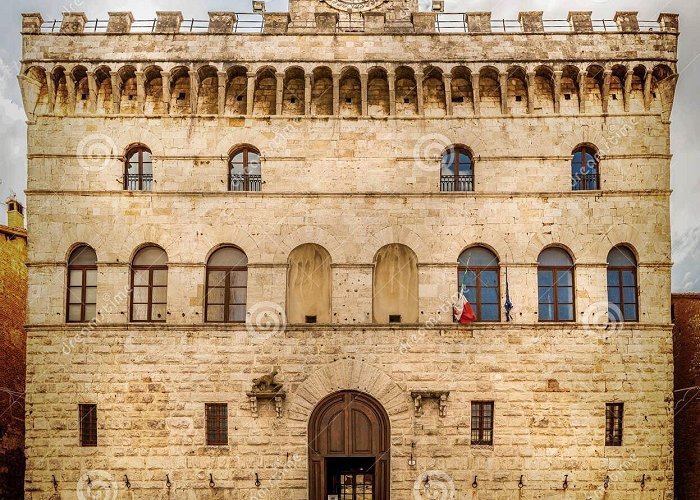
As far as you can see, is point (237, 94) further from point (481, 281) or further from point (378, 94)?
point (481, 281)

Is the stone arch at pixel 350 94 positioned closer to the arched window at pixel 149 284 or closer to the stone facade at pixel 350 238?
the stone facade at pixel 350 238

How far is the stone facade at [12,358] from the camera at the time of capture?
23.8m

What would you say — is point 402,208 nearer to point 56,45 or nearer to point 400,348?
point 400,348

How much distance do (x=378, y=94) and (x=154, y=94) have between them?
609 centimetres

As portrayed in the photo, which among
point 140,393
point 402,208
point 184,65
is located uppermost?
point 184,65

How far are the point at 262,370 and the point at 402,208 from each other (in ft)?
18.1

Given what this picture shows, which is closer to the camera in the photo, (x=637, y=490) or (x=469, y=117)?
(x=637, y=490)

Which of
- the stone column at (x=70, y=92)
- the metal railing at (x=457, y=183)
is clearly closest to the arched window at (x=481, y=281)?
the metal railing at (x=457, y=183)

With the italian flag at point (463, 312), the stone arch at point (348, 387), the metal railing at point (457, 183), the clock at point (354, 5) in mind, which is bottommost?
the stone arch at point (348, 387)

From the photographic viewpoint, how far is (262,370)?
823 inches

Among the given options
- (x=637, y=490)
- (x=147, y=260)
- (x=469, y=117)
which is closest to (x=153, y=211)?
(x=147, y=260)

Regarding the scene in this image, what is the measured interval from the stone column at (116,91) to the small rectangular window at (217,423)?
326 inches

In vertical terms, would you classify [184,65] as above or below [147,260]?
above

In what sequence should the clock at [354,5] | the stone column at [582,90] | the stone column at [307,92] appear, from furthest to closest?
1. the clock at [354,5]
2. the stone column at [582,90]
3. the stone column at [307,92]
